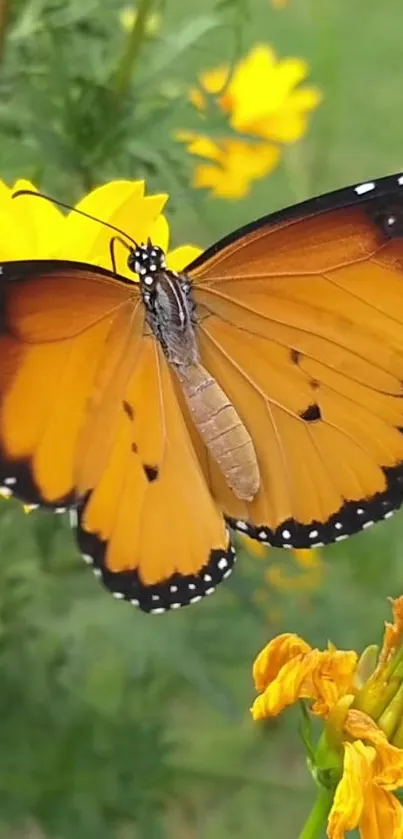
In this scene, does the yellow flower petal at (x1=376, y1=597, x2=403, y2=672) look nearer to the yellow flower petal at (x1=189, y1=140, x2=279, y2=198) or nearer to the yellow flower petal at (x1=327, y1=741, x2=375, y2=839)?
the yellow flower petal at (x1=327, y1=741, x2=375, y2=839)

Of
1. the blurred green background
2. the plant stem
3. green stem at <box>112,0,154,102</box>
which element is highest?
the plant stem

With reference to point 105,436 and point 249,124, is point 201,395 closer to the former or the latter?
point 105,436

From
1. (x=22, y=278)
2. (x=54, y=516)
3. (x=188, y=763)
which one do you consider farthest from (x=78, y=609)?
(x=22, y=278)

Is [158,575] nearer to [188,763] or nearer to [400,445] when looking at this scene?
[400,445]

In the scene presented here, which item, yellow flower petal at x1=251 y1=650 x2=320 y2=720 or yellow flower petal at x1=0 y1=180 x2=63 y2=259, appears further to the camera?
yellow flower petal at x1=0 y1=180 x2=63 y2=259

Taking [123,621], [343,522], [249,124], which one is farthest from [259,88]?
[343,522]

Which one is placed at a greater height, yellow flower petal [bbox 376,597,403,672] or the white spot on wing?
the white spot on wing

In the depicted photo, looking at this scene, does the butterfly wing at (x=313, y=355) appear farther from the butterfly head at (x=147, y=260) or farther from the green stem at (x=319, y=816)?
the green stem at (x=319, y=816)

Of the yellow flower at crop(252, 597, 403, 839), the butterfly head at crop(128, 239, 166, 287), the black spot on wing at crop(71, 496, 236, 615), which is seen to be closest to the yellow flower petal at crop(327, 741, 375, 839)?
the yellow flower at crop(252, 597, 403, 839)
